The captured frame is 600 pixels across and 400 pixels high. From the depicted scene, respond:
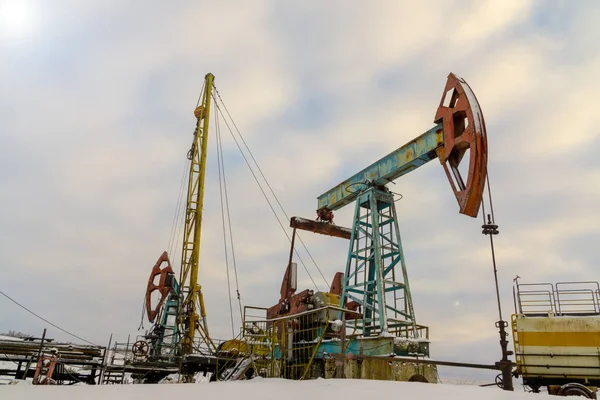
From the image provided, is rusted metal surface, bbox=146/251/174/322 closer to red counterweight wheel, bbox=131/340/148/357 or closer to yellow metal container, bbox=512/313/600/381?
red counterweight wheel, bbox=131/340/148/357

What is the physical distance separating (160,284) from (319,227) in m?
14.5

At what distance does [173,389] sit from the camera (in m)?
5.88

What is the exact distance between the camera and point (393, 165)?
649 inches

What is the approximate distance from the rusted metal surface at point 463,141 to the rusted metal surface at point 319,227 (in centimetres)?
720

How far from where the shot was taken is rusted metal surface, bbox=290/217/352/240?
65.6 ft

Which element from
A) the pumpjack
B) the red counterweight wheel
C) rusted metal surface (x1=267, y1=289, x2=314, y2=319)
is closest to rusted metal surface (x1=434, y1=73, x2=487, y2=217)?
the pumpjack

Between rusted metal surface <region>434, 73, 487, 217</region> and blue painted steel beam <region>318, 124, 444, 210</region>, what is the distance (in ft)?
1.65

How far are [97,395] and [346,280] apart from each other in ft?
40.0

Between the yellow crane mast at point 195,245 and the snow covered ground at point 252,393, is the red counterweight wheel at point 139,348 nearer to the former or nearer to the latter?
the yellow crane mast at point 195,245

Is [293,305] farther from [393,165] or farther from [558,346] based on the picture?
[558,346]

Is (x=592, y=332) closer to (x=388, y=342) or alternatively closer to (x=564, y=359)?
(x=564, y=359)

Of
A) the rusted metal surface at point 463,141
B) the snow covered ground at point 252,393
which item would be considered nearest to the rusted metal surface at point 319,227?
the rusted metal surface at point 463,141

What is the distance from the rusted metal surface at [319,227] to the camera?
20.0 meters

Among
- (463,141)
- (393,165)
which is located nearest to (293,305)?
(393,165)
